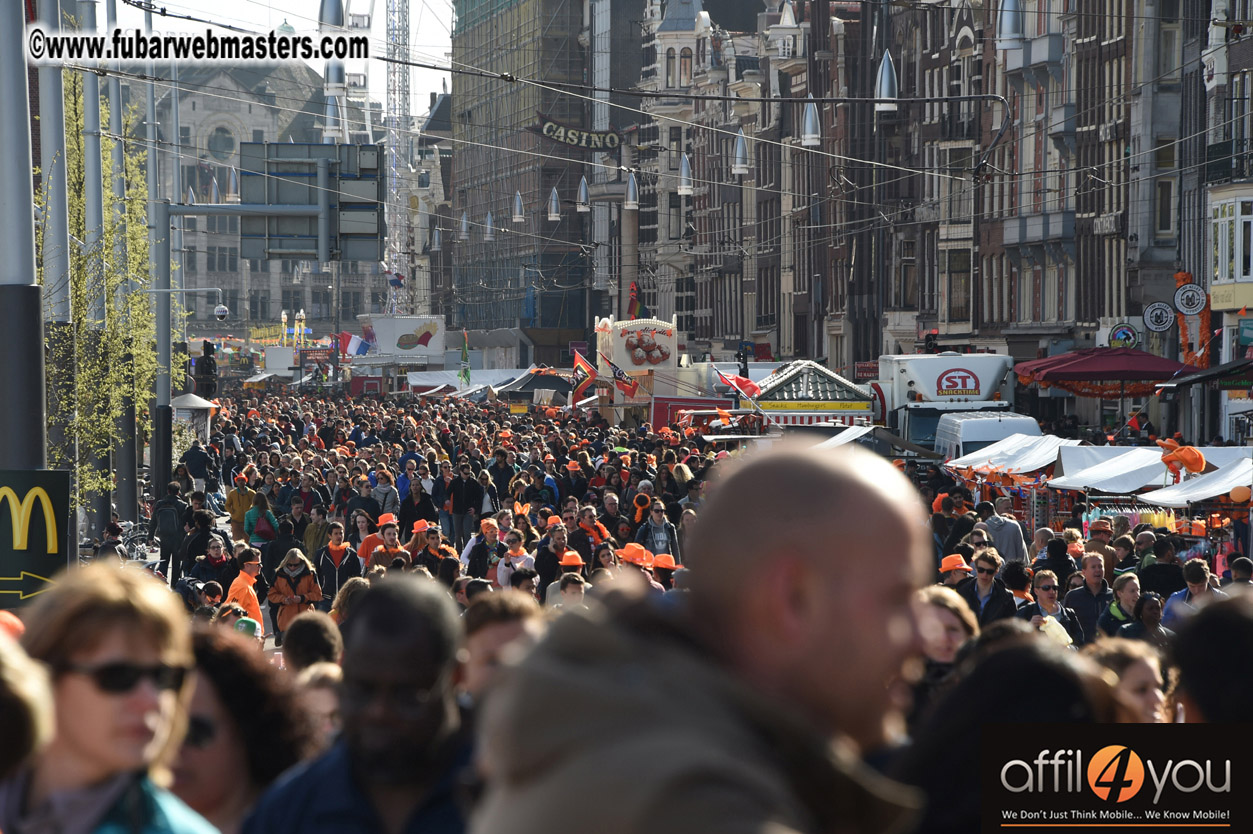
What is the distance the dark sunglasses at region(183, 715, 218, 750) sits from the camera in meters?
3.89

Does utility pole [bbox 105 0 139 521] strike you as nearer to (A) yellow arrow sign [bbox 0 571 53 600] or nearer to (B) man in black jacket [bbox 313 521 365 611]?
(B) man in black jacket [bbox 313 521 365 611]

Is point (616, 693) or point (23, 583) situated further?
point (23, 583)

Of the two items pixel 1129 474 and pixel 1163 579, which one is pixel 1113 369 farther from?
pixel 1163 579

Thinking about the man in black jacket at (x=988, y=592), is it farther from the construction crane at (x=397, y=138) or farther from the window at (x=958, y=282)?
the construction crane at (x=397, y=138)

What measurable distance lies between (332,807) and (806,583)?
1.95 metres

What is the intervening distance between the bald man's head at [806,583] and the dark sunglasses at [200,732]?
2.34 meters

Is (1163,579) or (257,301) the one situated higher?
(257,301)

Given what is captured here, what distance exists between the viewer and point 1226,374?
2120cm

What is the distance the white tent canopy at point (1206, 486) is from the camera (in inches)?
619

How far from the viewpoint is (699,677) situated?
1750 mm

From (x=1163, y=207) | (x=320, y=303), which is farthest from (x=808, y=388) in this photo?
(x=320, y=303)

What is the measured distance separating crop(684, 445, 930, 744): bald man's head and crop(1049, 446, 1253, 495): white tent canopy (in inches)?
651

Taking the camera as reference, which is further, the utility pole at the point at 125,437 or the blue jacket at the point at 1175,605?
the utility pole at the point at 125,437

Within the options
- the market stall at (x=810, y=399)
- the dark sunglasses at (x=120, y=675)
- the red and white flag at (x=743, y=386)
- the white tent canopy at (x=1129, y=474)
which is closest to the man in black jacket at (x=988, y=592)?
the white tent canopy at (x=1129, y=474)
